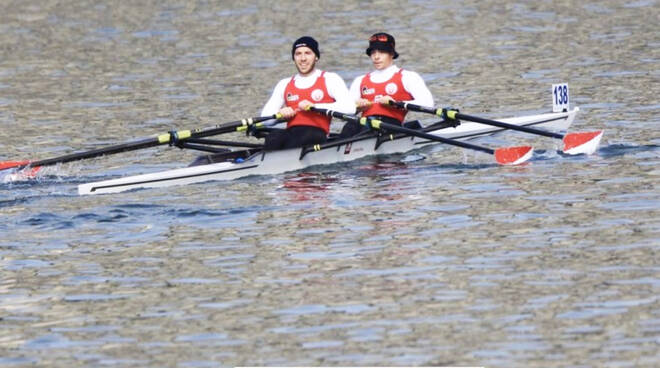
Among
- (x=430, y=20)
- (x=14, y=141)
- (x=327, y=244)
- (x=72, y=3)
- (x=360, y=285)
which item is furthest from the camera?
(x=72, y=3)

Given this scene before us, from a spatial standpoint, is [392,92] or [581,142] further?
[392,92]

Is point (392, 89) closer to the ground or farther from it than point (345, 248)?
farther from it

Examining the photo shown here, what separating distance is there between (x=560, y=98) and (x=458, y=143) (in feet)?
13.2

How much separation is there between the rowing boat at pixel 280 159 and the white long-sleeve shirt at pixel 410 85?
0.44 meters

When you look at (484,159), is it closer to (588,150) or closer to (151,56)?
(588,150)

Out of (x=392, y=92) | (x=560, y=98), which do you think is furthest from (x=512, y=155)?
(x=560, y=98)

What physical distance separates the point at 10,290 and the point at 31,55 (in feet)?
75.9

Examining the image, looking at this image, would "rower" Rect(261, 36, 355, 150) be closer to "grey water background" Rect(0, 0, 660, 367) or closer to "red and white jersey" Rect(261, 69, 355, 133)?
"red and white jersey" Rect(261, 69, 355, 133)

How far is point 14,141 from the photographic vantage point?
2284cm

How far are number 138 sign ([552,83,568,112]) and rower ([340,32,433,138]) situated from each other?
2305mm

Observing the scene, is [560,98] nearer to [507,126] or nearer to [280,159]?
[507,126]

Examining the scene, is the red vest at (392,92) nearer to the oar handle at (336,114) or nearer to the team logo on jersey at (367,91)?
the team logo on jersey at (367,91)

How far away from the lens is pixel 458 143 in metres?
17.6

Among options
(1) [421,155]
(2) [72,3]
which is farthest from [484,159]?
(2) [72,3]
